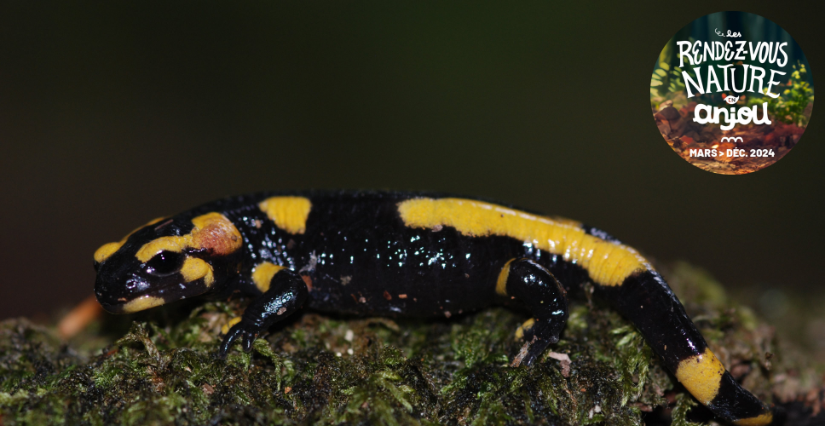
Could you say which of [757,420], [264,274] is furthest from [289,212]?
[757,420]

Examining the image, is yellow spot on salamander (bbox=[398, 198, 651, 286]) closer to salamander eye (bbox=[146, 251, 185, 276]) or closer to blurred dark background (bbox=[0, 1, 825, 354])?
salamander eye (bbox=[146, 251, 185, 276])

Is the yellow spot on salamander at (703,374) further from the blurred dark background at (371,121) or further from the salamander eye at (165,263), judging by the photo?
the blurred dark background at (371,121)

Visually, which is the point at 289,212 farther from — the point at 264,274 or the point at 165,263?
the point at 165,263

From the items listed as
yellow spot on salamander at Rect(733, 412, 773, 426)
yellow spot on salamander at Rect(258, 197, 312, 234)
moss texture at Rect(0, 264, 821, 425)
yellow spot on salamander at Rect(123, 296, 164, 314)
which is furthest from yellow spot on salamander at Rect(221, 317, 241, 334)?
yellow spot on salamander at Rect(733, 412, 773, 426)

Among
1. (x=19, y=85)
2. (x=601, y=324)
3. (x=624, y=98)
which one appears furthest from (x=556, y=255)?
(x=19, y=85)

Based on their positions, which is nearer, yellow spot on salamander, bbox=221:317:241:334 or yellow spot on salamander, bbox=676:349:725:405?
yellow spot on salamander, bbox=676:349:725:405
